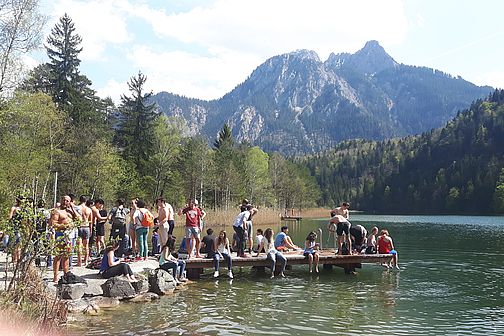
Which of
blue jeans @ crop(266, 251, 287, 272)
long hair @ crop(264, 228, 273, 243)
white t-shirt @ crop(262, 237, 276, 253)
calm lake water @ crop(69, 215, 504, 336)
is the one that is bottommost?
calm lake water @ crop(69, 215, 504, 336)

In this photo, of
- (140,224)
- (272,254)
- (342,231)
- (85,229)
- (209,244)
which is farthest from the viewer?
(342,231)

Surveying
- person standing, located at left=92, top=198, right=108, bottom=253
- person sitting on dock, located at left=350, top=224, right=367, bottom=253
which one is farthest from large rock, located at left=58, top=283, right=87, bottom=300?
person sitting on dock, located at left=350, top=224, right=367, bottom=253

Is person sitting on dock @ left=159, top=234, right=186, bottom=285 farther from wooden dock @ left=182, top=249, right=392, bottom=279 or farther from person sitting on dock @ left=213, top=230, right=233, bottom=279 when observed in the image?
person sitting on dock @ left=213, top=230, right=233, bottom=279

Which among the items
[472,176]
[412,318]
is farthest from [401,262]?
[472,176]

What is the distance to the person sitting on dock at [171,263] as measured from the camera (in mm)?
16906

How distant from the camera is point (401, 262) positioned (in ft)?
80.6

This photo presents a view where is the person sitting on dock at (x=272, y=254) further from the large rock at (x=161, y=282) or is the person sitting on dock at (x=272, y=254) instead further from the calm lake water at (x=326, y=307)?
the large rock at (x=161, y=282)

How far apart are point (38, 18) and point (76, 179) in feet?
62.2

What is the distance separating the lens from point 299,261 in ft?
66.7

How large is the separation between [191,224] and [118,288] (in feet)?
16.2

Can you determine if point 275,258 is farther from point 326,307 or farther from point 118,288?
point 118,288

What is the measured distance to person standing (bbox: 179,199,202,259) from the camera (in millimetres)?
18422

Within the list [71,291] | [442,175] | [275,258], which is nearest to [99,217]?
[71,291]

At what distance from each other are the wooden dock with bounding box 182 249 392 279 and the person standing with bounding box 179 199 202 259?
23.0 inches
